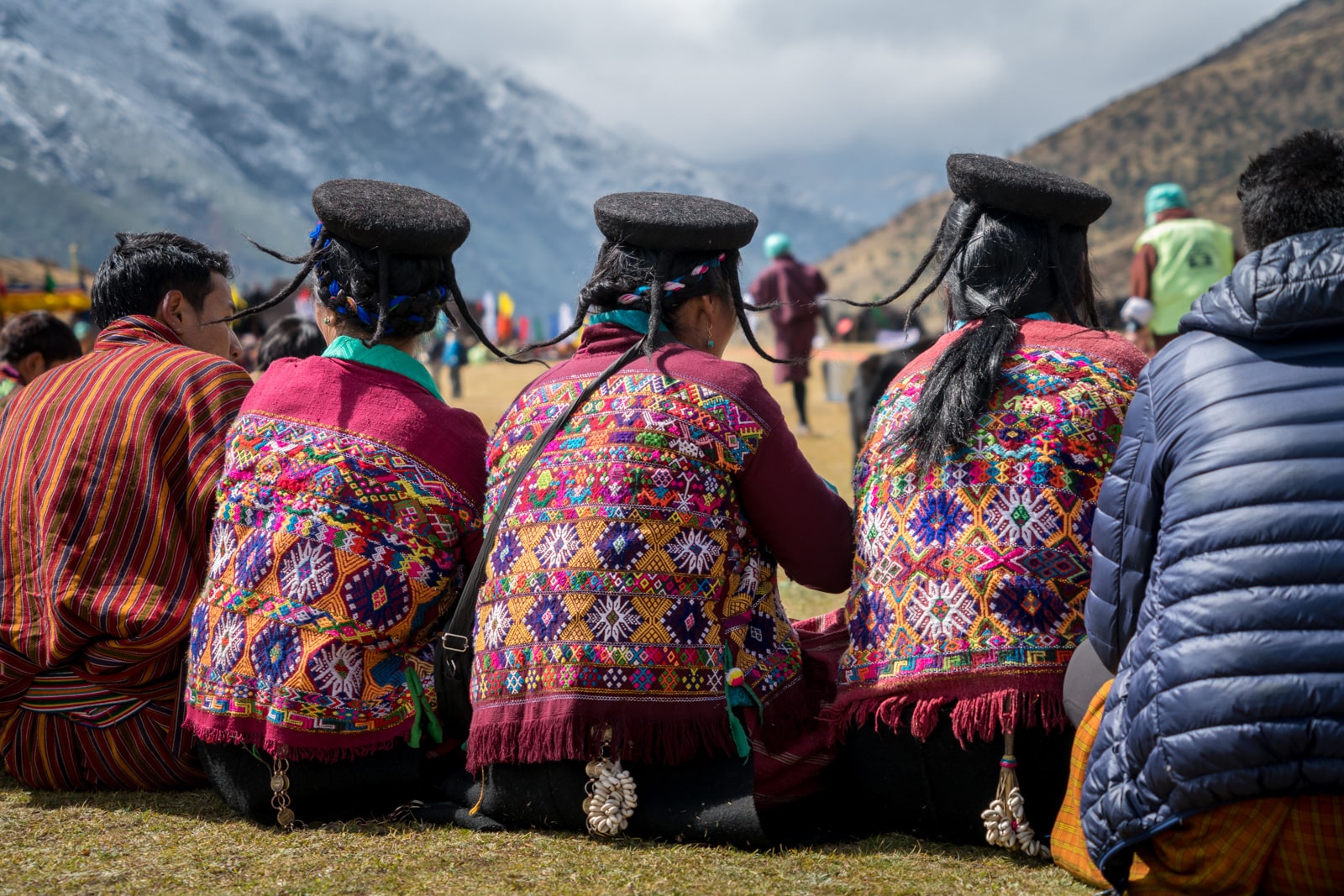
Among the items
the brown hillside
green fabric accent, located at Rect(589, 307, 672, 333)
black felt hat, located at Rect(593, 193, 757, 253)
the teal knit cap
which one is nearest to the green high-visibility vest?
the teal knit cap

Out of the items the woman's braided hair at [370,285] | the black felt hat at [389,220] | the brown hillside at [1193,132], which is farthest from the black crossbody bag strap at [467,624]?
the brown hillside at [1193,132]

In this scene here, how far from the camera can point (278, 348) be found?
16.5ft

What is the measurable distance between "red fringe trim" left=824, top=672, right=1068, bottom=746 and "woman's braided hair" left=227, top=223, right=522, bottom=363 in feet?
4.28

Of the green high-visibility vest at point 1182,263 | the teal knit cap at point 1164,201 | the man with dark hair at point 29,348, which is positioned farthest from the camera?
the teal knit cap at point 1164,201

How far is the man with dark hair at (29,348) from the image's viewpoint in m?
5.62

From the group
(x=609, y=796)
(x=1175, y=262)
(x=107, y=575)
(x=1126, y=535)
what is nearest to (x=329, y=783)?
(x=609, y=796)

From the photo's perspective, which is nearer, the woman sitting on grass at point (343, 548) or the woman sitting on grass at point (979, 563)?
the woman sitting on grass at point (979, 563)

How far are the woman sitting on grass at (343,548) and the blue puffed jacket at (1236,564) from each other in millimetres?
1567

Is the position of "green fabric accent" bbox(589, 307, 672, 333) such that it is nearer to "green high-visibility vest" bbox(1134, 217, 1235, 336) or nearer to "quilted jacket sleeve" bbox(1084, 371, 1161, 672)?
"quilted jacket sleeve" bbox(1084, 371, 1161, 672)

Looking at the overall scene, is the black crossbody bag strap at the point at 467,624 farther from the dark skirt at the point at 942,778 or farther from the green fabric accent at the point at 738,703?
the dark skirt at the point at 942,778

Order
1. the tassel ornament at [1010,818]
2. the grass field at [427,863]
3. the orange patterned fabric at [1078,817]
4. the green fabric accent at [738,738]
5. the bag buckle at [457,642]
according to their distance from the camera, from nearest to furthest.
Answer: the orange patterned fabric at [1078,817], the grass field at [427,863], the tassel ornament at [1010,818], the green fabric accent at [738,738], the bag buckle at [457,642]

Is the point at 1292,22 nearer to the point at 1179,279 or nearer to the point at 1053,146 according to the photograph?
the point at 1053,146

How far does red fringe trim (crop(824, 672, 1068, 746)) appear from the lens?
2539 millimetres

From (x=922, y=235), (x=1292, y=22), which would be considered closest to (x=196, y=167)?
(x=922, y=235)
